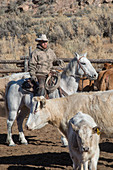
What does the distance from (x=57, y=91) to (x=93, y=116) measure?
2.52m

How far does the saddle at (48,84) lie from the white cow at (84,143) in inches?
112

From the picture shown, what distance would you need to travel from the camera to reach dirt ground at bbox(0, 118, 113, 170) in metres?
6.57

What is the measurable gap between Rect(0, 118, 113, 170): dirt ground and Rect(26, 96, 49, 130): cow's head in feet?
3.91

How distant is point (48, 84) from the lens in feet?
26.5

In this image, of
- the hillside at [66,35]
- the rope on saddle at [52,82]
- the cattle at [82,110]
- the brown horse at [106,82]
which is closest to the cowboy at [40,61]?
the rope on saddle at [52,82]

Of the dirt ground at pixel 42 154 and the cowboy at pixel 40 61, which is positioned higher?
the cowboy at pixel 40 61

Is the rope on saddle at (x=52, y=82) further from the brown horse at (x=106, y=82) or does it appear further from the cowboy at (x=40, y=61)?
the brown horse at (x=106, y=82)

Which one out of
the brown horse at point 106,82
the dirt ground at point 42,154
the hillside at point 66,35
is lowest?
the dirt ground at point 42,154

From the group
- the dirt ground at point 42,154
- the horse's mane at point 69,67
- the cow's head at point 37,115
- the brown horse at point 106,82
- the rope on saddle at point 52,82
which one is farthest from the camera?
the brown horse at point 106,82

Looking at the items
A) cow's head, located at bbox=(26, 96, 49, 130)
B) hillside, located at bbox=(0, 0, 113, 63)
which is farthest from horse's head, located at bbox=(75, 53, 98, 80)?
hillside, located at bbox=(0, 0, 113, 63)

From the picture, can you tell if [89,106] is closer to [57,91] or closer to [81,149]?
[81,149]

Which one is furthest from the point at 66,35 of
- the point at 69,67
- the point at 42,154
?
the point at 42,154

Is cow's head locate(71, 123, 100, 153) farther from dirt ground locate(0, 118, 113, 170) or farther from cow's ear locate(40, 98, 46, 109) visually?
dirt ground locate(0, 118, 113, 170)

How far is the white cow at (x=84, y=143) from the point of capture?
14.8ft
